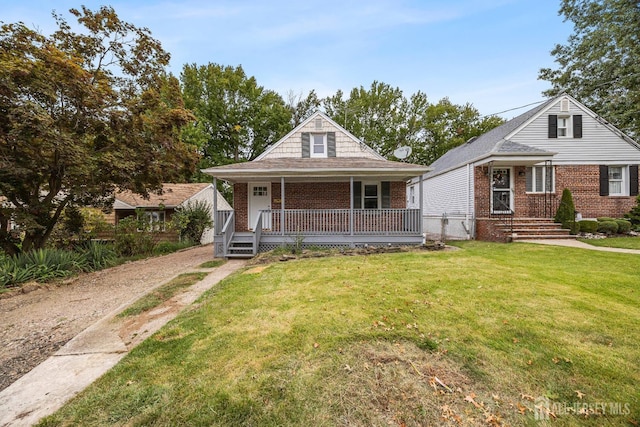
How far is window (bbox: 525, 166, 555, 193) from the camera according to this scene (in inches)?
497

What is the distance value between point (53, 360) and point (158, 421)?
225 cm

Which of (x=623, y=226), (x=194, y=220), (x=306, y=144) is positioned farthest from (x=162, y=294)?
(x=623, y=226)

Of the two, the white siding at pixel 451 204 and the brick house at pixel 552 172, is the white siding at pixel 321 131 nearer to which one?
the white siding at pixel 451 204

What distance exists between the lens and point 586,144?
13008 millimetres

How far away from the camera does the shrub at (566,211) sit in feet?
37.6

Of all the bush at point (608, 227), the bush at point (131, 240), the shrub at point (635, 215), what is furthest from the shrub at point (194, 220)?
the shrub at point (635, 215)

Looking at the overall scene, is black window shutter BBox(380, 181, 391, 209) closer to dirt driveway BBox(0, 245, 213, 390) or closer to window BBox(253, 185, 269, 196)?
window BBox(253, 185, 269, 196)

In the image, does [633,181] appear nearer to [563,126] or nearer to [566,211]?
[563,126]

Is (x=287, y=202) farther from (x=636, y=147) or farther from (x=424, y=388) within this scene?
(x=636, y=147)

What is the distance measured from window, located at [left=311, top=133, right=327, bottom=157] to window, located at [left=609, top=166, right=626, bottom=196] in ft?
46.1

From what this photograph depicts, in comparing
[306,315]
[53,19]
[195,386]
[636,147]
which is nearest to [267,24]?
[53,19]

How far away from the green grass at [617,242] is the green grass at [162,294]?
13.5 meters

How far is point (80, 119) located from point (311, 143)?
8.85 meters

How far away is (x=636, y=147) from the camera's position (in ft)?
42.4
